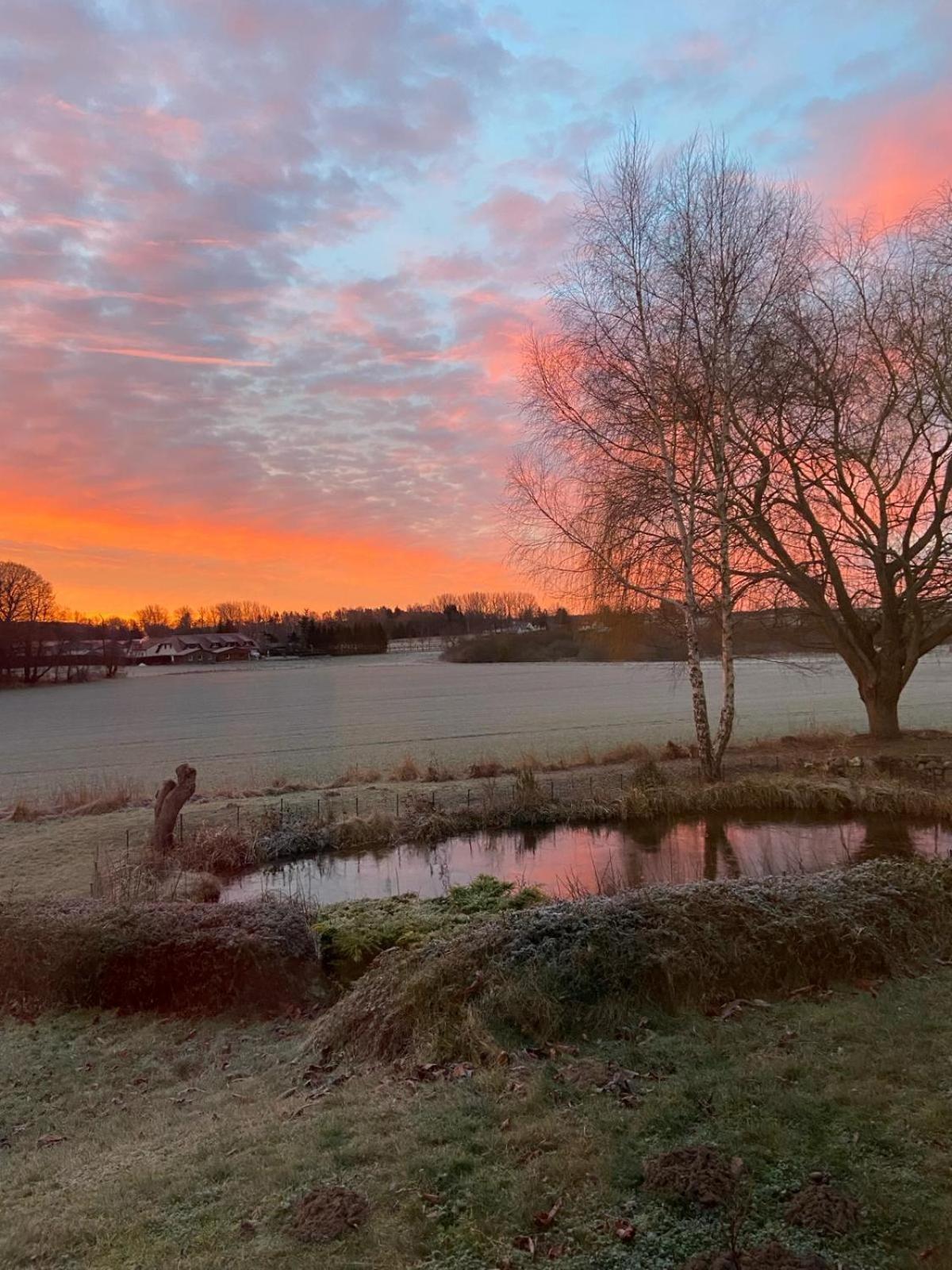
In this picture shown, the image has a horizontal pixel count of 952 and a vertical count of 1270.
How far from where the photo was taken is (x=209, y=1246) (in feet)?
10.00

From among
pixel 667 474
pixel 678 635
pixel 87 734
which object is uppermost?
pixel 667 474

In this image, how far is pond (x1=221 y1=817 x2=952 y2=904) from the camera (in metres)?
10.9

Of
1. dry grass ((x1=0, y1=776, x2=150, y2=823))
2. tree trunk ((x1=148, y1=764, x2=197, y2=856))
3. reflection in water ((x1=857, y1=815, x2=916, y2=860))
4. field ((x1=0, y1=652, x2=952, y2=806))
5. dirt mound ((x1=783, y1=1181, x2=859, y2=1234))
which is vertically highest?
dirt mound ((x1=783, y1=1181, x2=859, y2=1234))

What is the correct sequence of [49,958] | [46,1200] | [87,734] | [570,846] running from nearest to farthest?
[46,1200]
[49,958]
[570,846]
[87,734]

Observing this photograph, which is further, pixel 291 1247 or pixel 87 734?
pixel 87 734

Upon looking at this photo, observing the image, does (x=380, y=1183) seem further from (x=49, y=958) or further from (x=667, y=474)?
(x=667, y=474)

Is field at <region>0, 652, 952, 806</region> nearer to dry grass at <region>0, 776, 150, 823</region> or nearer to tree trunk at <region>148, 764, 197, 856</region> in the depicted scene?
dry grass at <region>0, 776, 150, 823</region>

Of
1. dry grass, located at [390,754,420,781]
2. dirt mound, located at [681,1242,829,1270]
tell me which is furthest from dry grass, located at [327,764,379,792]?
dirt mound, located at [681,1242,829,1270]

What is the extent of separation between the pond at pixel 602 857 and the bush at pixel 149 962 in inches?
99.8

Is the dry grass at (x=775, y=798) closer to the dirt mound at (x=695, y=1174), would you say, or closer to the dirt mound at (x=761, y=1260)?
the dirt mound at (x=695, y=1174)

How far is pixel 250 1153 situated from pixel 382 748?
23.2m

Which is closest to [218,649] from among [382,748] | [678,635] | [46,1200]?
[382,748]

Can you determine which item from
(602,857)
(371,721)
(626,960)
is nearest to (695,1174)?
(626,960)

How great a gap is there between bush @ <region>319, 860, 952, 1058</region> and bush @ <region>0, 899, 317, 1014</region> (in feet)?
4.59
